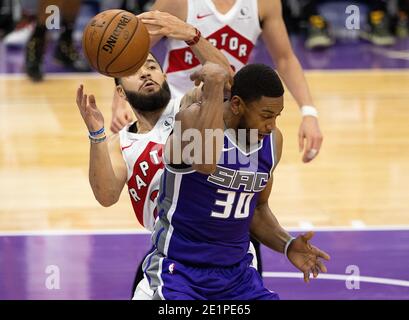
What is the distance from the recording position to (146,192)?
177 inches

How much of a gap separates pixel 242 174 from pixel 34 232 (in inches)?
125

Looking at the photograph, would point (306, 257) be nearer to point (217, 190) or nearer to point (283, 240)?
point (283, 240)

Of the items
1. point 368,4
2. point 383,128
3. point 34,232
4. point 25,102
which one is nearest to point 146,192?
point 34,232

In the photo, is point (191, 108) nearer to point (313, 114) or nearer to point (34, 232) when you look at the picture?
point (313, 114)

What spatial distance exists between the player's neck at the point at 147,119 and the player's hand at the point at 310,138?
2.59ft

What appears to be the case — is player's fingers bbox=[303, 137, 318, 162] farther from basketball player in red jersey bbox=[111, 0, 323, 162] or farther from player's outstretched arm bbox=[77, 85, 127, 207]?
player's outstretched arm bbox=[77, 85, 127, 207]

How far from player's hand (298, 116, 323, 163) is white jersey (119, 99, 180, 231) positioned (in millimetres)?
749

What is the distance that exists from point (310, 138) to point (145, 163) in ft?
3.14

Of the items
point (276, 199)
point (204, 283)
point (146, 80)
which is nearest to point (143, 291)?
point (204, 283)

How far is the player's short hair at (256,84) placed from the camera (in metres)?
3.78

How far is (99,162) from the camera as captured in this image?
4094 mm

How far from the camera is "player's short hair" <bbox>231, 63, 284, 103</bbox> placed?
378 cm

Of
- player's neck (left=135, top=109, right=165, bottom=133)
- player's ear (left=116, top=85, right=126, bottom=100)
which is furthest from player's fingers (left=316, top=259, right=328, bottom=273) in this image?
player's ear (left=116, top=85, right=126, bottom=100)

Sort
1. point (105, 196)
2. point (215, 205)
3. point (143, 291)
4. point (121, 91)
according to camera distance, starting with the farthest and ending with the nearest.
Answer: point (121, 91)
point (105, 196)
point (143, 291)
point (215, 205)
